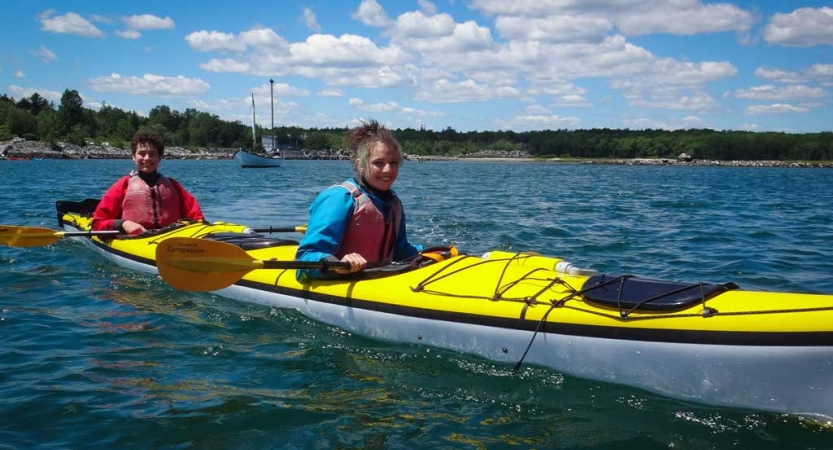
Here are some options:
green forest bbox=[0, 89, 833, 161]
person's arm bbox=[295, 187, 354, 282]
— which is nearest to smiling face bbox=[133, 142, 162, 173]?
person's arm bbox=[295, 187, 354, 282]

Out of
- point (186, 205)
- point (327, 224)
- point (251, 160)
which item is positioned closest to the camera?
point (327, 224)

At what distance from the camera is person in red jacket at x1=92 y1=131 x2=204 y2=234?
8.08 meters

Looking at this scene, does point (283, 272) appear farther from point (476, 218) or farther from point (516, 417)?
point (476, 218)

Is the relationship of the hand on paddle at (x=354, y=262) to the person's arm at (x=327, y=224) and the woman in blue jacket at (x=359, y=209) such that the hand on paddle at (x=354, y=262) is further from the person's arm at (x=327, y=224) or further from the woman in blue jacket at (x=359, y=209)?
the person's arm at (x=327, y=224)

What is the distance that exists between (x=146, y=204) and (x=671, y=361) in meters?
6.54

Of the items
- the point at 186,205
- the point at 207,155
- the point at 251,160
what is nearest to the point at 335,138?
the point at 207,155

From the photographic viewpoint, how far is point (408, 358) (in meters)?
4.80

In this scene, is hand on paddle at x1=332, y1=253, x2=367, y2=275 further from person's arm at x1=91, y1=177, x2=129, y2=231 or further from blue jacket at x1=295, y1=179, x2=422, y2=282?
person's arm at x1=91, y1=177, x2=129, y2=231

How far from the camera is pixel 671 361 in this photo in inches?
150

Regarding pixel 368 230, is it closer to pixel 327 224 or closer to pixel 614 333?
pixel 327 224

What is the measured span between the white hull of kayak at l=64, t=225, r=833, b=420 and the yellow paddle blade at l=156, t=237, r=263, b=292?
4.39 ft

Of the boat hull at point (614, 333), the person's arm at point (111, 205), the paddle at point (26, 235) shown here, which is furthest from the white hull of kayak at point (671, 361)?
the person's arm at point (111, 205)

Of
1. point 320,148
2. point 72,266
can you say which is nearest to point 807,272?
point 72,266

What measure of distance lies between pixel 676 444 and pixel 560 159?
129 metres
